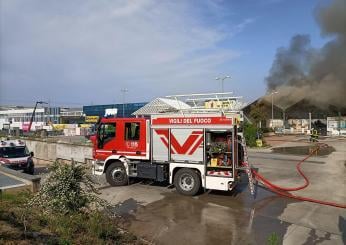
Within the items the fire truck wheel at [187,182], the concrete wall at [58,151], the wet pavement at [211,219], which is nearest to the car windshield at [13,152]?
the concrete wall at [58,151]

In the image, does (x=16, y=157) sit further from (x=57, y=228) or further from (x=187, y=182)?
(x=57, y=228)

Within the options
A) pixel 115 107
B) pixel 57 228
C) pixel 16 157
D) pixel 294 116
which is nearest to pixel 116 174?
pixel 57 228

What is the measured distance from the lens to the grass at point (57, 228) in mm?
5618

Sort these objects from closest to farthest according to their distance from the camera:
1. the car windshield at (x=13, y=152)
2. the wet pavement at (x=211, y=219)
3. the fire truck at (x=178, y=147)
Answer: the wet pavement at (x=211, y=219) → the fire truck at (x=178, y=147) → the car windshield at (x=13, y=152)

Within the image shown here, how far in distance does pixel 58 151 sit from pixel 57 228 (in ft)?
68.6

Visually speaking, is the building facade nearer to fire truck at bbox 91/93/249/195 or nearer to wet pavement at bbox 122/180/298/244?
fire truck at bbox 91/93/249/195

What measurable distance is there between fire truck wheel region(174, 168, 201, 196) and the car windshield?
42.0 ft

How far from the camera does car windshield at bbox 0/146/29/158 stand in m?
20.5

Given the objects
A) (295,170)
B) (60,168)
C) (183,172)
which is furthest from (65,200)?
(295,170)

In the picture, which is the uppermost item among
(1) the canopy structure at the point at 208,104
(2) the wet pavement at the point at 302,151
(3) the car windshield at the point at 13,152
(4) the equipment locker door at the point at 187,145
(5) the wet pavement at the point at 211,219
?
(1) the canopy structure at the point at 208,104

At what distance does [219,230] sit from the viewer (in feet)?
27.1

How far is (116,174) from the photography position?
1327cm

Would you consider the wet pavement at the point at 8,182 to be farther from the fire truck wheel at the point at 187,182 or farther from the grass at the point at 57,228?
the fire truck wheel at the point at 187,182

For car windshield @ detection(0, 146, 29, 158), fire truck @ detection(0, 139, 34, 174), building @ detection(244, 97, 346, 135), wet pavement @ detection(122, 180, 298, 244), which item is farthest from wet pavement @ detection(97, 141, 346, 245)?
building @ detection(244, 97, 346, 135)
